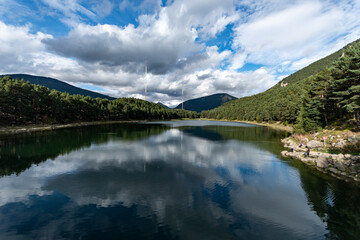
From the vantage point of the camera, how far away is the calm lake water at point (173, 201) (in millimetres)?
14469

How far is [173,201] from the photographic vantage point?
19.1 m

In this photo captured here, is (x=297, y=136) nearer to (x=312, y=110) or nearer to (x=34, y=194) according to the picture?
(x=312, y=110)

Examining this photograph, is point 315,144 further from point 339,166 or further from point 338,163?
point 339,166

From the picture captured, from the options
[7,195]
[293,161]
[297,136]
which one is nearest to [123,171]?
[7,195]

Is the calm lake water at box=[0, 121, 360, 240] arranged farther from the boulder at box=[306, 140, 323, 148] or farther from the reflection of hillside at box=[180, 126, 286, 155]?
the reflection of hillside at box=[180, 126, 286, 155]

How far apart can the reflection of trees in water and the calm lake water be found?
9 cm

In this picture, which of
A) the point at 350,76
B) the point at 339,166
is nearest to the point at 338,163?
the point at 339,166

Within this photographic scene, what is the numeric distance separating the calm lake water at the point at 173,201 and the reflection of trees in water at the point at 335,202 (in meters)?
0.09

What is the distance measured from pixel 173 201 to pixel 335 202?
1782cm

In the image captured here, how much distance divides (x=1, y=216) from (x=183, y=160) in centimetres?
2676

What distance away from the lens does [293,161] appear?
3475 centimetres

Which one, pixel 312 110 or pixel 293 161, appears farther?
pixel 312 110

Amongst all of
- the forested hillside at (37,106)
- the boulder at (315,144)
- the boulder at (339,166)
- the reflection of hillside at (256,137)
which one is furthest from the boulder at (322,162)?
the forested hillside at (37,106)

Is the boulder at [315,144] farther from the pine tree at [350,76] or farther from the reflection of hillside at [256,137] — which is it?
the pine tree at [350,76]
